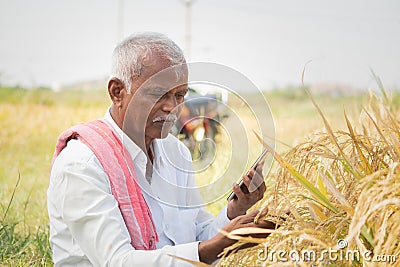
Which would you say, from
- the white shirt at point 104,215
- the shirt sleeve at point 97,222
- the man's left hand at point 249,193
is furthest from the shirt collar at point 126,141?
the man's left hand at point 249,193

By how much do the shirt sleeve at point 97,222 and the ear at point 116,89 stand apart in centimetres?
34

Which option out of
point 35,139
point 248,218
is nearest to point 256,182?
point 248,218

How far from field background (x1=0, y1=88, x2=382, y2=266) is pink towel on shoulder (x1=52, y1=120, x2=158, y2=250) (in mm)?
829

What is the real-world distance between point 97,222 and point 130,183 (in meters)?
0.29

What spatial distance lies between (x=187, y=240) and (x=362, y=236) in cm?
86

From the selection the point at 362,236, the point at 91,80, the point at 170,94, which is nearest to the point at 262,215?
the point at 362,236

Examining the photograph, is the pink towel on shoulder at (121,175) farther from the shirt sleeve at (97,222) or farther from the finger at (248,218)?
the finger at (248,218)

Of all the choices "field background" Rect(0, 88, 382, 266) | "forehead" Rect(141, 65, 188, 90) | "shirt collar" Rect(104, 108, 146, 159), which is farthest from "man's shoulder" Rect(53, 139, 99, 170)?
"field background" Rect(0, 88, 382, 266)

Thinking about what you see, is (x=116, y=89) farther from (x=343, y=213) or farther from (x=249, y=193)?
(x=343, y=213)

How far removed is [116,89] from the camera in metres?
2.63

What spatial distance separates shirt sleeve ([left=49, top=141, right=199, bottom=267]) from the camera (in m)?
2.24

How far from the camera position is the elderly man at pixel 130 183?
2270 millimetres

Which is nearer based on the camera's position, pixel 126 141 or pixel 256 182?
pixel 256 182

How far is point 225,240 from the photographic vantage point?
7.11 ft
